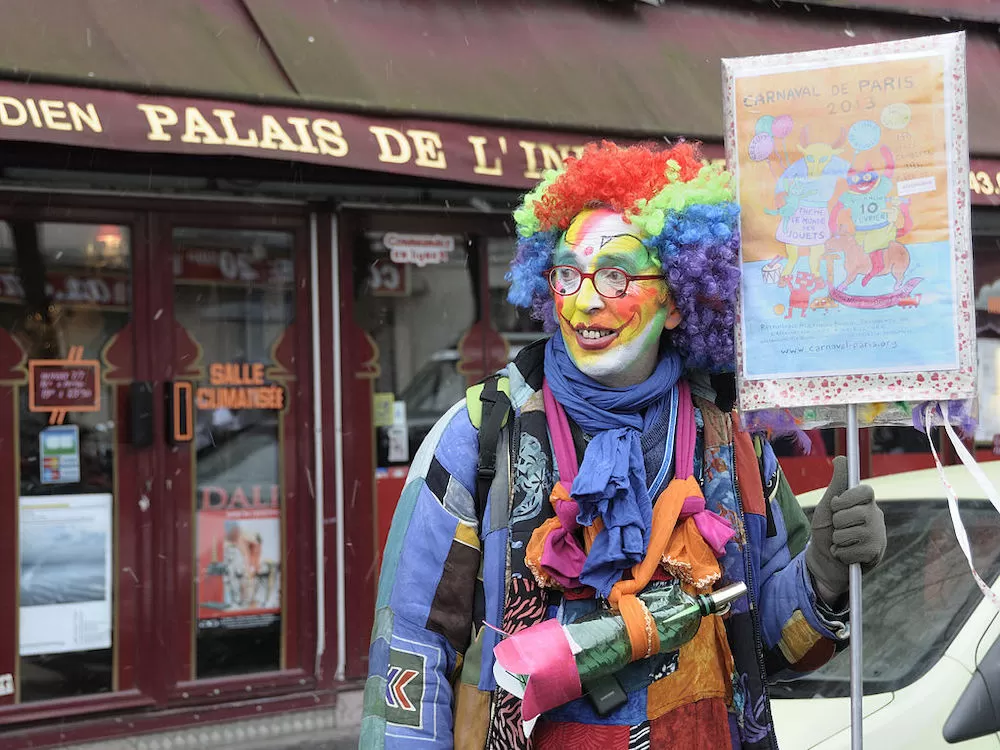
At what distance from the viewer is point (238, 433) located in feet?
20.3

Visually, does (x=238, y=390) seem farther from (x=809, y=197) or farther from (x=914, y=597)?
(x=809, y=197)

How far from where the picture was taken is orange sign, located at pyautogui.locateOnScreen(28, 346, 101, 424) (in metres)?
5.69

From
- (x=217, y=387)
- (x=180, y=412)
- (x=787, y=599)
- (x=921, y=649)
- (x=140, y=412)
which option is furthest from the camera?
(x=217, y=387)

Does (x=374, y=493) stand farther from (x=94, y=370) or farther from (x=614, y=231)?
(x=614, y=231)

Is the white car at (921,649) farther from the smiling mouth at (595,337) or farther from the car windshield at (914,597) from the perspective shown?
the smiling mouth at (595,337)

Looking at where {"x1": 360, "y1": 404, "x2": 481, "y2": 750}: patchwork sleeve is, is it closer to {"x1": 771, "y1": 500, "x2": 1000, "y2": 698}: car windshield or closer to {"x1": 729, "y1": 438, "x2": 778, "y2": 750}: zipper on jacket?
{"x1": 729, "y1": 438, "x2": 778, "y2": 750}: zipper on jacket

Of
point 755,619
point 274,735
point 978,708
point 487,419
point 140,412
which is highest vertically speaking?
point 140,412

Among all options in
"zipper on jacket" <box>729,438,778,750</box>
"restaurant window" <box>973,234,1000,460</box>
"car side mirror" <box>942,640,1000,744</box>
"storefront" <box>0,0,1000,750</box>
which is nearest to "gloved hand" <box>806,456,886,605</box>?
"zipper on jacket" <box>729,438,778,750</box>

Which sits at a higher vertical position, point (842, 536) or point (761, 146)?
point (761, 146)

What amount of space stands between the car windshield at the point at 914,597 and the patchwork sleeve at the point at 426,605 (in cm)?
133

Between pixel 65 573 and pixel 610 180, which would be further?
pixel 65 573

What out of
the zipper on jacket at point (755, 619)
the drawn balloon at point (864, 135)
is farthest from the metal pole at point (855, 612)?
the drawn balloon at point (864, 135)

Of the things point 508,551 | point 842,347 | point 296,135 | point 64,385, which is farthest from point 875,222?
point 64,385

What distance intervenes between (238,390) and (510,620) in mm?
4216
